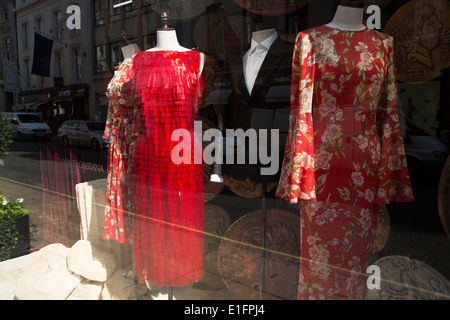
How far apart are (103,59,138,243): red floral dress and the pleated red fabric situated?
128 mm

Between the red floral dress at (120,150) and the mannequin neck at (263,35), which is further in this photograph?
the red floral dress at (120,150)

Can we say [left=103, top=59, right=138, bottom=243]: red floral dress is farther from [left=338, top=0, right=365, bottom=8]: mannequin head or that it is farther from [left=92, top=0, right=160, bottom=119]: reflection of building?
[left=338, top=0, right=365, bottom=8]: mannequin head

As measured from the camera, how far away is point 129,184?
198 centimetres

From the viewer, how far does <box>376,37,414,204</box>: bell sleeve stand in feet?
4.44

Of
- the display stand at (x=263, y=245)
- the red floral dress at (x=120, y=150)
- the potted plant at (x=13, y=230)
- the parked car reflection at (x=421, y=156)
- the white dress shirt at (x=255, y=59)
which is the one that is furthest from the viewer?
the potted plant at (x=13, y=230)

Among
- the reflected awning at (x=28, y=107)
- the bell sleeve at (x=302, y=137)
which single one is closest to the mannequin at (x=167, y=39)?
the bell sleeve at (x=302, y=137)

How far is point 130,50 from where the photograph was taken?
2.09m

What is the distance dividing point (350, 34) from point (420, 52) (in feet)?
0.97

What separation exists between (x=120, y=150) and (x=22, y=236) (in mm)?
1378

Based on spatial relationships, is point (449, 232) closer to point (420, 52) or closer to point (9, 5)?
point (420, 52)

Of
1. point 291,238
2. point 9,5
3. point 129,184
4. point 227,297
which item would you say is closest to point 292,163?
point 291,238

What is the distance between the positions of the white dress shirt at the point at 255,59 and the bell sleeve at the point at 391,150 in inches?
19.8

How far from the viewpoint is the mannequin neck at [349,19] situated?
1343 mm

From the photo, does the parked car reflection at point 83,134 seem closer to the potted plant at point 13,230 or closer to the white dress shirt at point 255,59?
the potted plant at point 13,230
